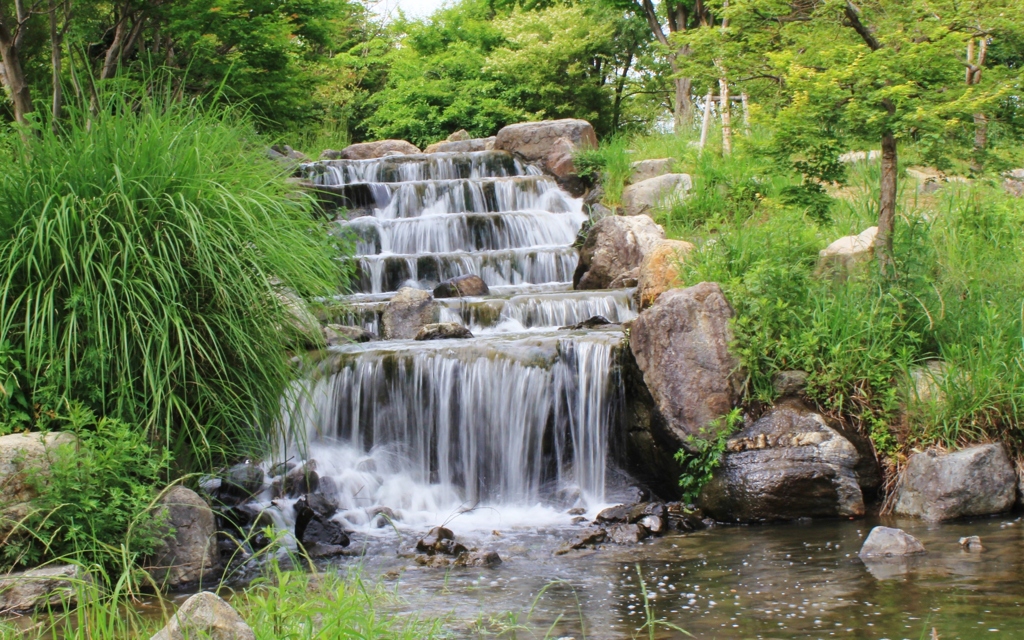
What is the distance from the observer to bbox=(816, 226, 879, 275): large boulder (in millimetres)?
7145

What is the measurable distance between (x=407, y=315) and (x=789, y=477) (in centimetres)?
432

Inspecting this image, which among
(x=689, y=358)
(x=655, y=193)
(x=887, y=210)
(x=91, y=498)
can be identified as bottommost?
(x=91, y=498)

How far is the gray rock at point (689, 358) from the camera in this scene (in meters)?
6.27

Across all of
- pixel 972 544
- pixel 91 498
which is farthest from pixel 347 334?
pixel 972 544

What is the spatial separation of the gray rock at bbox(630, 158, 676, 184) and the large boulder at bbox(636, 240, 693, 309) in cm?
434

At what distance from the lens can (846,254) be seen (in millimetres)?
7305

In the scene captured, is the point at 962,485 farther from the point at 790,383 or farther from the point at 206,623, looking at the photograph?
the point at 206,623

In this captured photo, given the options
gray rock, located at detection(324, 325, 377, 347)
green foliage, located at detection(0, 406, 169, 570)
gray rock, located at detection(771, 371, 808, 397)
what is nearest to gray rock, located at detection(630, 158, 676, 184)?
gray rock, located at detection(324, 325, 377, 347)

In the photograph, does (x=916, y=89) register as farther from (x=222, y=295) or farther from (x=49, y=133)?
(x=49, y=133)

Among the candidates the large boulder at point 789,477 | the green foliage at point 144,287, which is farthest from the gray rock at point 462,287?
the large boulder at point 789,477

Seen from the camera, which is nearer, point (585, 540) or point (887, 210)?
point (585, 540)

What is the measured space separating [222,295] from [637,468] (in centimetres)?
346

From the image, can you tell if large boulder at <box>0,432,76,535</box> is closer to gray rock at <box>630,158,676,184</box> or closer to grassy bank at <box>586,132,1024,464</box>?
grassy bank at <box>586,132,1024,464</box>

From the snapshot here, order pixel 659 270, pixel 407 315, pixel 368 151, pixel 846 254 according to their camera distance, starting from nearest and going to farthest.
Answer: pixel 846 254, pixel 659 270, pixel 407 315, pixel 368 151
